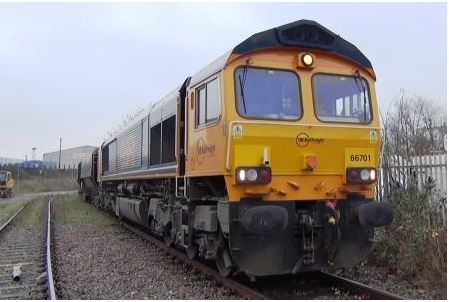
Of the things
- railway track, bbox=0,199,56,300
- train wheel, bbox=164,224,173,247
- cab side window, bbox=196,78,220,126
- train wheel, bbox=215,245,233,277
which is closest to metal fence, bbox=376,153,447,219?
train wheel, bbox=215,245,233,277

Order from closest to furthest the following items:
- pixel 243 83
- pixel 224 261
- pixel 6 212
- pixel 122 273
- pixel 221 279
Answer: pixel 243 83
pixel 224 261
pixel 221 279
pixel 122 273
pixel 6 212

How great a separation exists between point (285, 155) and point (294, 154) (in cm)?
14

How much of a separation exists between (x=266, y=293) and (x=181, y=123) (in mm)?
3450

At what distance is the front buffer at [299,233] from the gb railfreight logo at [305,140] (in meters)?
0.81

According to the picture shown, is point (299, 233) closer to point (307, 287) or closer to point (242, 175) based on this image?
point (307, 287)

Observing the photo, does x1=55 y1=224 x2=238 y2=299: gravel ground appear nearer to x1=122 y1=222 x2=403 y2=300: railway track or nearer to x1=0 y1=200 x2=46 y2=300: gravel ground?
x1=122 y1=222 x2=403 y2=300: railway track

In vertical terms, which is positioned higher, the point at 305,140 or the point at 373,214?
the point at 305,140

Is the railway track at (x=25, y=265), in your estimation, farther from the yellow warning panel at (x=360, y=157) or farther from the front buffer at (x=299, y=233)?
the yellow warning panel at (x=360, y=157)

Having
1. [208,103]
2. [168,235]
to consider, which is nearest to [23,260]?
[168,235]

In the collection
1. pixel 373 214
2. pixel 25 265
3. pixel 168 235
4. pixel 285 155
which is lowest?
pixel 25 265

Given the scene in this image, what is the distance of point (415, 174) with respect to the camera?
9141mm

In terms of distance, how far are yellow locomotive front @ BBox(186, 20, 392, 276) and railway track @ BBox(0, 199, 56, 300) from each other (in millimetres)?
2837

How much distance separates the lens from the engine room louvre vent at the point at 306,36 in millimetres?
7629

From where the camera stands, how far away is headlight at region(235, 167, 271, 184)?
6.95 meters
